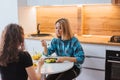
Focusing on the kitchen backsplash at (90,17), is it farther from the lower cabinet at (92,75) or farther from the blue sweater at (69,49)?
the blue sweater at (69,49)

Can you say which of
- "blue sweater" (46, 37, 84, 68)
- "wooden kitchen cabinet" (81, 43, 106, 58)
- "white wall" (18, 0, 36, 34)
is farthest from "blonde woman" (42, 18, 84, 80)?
"white wall" (18, 0, 36, 34)

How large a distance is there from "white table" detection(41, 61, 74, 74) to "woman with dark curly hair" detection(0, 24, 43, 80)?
37cm

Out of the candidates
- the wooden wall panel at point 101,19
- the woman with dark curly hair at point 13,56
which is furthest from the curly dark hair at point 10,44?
the wooden wall panel at point 101,19

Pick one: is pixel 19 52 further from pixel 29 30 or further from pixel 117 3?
pixel 29 30

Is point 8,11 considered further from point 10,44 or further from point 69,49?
point 10,44

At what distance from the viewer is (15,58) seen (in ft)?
5.86

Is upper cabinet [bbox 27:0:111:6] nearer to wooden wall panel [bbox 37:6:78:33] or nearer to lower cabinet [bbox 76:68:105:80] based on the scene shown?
wooden wall panel [bbox 37:6:78:33]

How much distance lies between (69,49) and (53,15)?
1.34 m

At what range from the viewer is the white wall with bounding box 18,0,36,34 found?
378 cm

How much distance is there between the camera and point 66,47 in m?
2.87

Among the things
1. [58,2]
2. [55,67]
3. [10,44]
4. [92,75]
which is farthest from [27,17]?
[10,44]

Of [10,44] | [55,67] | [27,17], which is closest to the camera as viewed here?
[10,44]

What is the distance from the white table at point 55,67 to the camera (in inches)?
86.5

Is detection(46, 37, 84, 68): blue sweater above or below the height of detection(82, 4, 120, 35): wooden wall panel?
below
